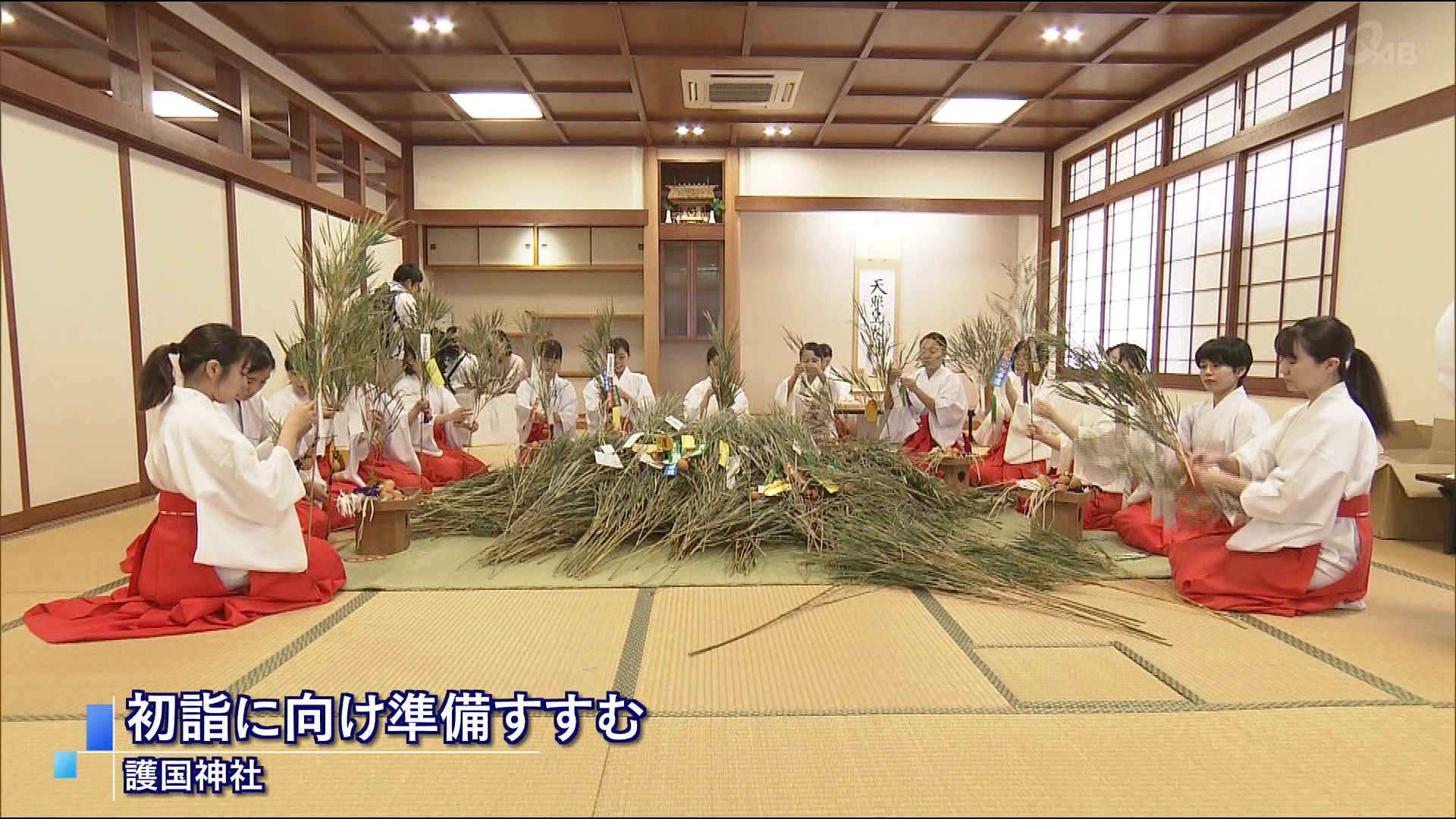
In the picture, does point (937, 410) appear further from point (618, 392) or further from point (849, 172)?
point (849, 172)

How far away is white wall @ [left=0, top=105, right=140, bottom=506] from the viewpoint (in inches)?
144

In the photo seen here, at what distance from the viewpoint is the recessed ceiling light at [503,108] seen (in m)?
5.39

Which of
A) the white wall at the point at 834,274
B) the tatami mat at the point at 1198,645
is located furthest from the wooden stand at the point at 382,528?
the white wall at the point at 834,274

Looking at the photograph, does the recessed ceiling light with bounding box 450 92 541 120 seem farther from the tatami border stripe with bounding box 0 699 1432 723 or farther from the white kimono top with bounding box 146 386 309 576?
the tatami border stripe with bounding box 0 699 1432 723

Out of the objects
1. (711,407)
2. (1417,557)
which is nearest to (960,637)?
(1417,557)

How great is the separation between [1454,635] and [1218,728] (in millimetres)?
636

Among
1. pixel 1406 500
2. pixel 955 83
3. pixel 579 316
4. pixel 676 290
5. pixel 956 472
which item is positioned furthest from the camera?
pixel 579 316

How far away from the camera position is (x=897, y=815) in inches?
54.3

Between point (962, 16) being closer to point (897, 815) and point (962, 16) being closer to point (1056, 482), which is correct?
point (1056, 482)

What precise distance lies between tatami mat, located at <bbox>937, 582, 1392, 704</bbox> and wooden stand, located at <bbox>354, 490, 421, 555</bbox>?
2.49 metres

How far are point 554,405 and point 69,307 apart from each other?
9.21 ft

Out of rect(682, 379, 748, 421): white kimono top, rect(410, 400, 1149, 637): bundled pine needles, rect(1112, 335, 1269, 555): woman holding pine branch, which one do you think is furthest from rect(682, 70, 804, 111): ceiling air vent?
rect(1112, 335, 1269, 555): woman holding pine branch

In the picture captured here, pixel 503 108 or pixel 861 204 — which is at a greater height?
pixel 503 108

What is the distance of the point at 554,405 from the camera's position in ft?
17.5
